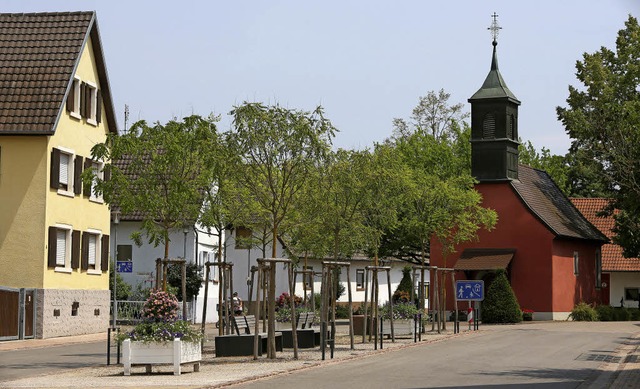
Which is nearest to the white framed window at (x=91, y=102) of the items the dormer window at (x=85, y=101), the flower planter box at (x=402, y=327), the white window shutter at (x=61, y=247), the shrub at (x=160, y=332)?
the dormer window at (x=85, y=101)

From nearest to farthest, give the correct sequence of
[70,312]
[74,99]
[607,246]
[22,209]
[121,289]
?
[22,209] < [70,312] < [74,99] < [121,289] < [607,246]

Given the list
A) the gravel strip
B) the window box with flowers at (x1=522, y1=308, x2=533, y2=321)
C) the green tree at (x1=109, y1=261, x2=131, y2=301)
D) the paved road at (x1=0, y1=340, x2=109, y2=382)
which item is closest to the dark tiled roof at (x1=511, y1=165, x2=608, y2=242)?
the window box with flowers at (x1=522, y1=308, x2=533, y2=321)

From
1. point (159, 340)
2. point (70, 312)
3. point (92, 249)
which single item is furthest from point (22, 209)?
point (159, 340)

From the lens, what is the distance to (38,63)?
44.6 metres

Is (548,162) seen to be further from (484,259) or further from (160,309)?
(160,309)

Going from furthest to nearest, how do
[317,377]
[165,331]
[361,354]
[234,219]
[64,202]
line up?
[64,202], [234,219], [361,354], [165,331], [317,377]

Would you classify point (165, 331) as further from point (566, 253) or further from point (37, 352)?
point (566, 253)

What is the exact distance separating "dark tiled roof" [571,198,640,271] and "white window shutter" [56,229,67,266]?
38.0m

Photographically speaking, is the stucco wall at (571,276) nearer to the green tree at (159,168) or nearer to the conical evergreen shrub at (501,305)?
the conical evergreen shrub at (501,305)

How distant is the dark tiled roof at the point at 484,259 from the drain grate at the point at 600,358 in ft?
96.0

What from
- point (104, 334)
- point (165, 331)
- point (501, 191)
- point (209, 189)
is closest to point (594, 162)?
point (501, 191)

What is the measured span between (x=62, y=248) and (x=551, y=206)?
30694 millimetres

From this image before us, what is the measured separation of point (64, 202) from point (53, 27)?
6744 millimetres

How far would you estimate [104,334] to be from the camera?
155ft
